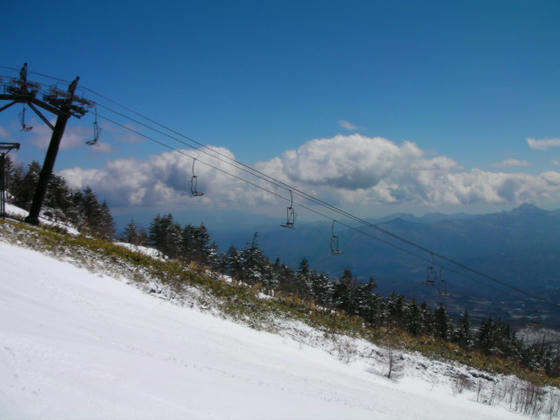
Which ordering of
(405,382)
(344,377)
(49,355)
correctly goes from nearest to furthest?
1. (49,355)
2. (344,377)
3. (405,382)

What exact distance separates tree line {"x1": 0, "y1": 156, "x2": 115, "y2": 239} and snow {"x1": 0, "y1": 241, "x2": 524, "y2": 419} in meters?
31.3

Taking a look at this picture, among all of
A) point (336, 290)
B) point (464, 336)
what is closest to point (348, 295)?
point (336, 290)

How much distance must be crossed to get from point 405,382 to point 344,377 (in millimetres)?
6371

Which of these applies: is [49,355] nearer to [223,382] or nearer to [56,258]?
[223,382]

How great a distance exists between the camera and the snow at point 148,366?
5977mm

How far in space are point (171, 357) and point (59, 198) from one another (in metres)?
59.9

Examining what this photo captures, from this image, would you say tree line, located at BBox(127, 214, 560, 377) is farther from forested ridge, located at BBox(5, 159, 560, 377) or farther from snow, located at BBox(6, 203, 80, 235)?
snow, located at BBox(6, 203, 80, 235)

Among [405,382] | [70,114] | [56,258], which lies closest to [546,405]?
[405,382]

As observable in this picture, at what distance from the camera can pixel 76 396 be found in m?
5.73

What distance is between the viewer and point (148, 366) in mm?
8469

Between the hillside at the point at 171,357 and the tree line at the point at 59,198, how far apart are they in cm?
2833

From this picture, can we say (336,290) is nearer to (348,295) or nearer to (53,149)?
(348,295)

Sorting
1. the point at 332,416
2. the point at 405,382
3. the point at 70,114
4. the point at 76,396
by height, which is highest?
the point at 70,114

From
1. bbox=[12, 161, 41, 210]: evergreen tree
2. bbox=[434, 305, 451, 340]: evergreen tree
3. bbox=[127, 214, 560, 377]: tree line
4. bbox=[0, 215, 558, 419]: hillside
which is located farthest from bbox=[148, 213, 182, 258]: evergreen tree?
bbox=[434, 305, 451, 340]: evergreen tree
